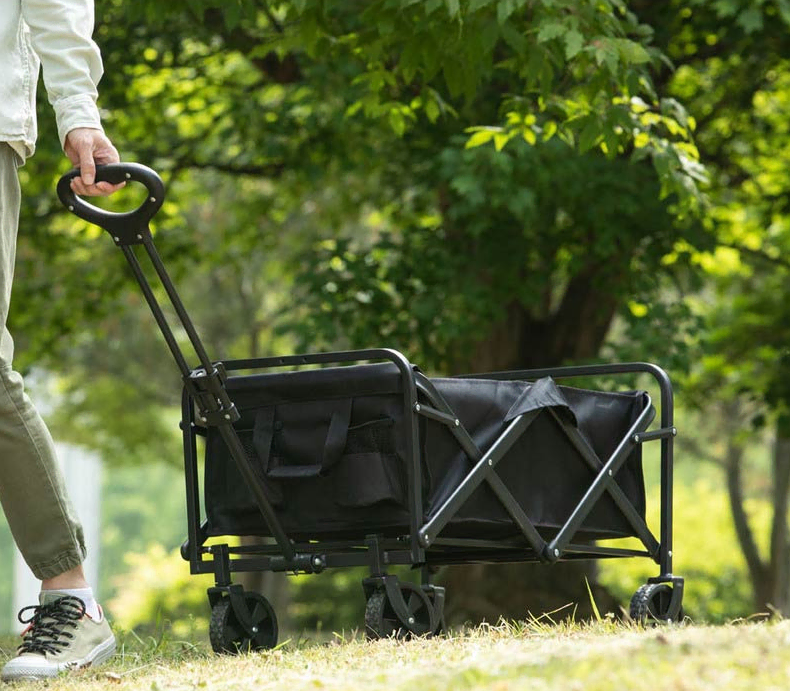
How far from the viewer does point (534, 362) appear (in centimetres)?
801

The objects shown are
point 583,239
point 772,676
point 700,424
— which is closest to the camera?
point 772,676

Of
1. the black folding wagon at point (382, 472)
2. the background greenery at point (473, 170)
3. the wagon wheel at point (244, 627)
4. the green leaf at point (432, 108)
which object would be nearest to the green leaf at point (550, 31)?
the background greenery at point (473, 170)

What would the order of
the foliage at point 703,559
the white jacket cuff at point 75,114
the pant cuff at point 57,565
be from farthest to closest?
the foliage at point 703,559
the pant cuff at point 57,565
the white jacket cuff at point 75,114

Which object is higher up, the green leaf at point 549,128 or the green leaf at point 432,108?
the green leaf at point 432,108

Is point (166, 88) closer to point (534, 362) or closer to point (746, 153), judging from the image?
point (534, 362)

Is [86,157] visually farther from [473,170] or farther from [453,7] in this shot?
[473,170]

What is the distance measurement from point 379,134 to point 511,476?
4.63 meters

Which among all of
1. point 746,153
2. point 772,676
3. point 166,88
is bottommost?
point 772,676

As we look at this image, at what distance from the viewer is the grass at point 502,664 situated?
213 cm

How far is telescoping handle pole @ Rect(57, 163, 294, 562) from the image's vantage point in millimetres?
3113

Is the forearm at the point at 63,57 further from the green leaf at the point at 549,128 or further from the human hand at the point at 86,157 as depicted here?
the green leaf at the point at 549,128

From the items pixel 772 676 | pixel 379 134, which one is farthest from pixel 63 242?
pixel 772 676

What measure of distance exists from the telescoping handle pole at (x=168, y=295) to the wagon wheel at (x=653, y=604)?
3.38 ft

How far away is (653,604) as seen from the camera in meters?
3.90
